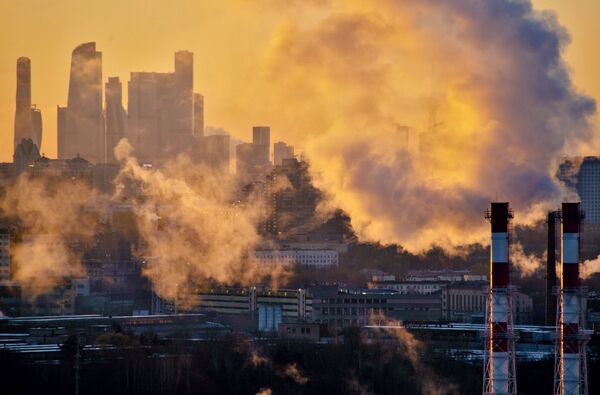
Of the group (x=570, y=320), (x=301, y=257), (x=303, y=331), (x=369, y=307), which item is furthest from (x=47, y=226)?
(x=570, y=320)

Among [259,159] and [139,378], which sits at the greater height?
[259,159]

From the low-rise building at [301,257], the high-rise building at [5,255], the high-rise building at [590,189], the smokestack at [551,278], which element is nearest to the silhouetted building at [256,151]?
the low-rise building at [301,257]

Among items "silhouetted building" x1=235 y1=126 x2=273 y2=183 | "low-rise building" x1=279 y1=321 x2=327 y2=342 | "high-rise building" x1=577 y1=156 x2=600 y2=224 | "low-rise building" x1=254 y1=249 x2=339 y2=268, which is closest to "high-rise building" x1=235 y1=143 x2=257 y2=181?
"silhouetted building" x1=235 y1=126 x2=273 y2=183

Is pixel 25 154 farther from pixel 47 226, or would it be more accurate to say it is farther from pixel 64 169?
pixel 47 226

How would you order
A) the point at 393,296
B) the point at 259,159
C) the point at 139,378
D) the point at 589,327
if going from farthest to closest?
the point at 259,159, the point at 393,296, the point at 589,327, the point at 139,378

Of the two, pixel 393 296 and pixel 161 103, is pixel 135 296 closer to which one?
pixel 393 296

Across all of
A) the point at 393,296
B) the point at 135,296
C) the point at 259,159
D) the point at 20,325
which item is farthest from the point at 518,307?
the point at 259,159

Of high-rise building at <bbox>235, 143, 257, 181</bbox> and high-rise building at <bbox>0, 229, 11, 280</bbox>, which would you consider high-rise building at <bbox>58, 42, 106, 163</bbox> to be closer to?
high-rise building at <bbox>235, 143, 257, 181</bbox>
